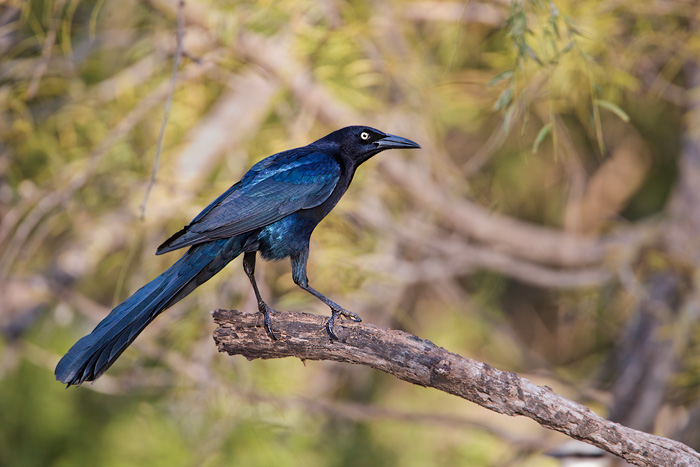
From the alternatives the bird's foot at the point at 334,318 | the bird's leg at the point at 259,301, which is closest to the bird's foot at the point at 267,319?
the bird's leg at the point at 259,301

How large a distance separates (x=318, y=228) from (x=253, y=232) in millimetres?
1203

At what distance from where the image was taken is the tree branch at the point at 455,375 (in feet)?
7.51

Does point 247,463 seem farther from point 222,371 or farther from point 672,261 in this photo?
point 672,261

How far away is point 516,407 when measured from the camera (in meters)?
2.31

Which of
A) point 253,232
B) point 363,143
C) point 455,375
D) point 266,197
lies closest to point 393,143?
point 363,143

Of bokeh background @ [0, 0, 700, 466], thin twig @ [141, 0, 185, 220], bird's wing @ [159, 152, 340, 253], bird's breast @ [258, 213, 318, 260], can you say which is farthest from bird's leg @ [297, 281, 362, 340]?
bokeh background @ [0, 0, 700, 466]

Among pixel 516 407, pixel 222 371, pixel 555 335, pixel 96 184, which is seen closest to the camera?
pixel 516 407

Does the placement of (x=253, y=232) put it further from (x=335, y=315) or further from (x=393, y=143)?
(x=393, y=143)

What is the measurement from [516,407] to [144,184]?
258 cm

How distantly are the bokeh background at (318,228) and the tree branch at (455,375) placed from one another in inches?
57.9

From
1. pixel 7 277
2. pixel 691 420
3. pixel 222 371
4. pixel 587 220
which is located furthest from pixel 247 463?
pixel 587 220

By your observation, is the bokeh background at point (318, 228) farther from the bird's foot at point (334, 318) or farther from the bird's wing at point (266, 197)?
the bird's foot at point (334, 318)

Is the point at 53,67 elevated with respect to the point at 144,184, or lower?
elevated

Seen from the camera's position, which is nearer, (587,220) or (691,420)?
(691,420)
